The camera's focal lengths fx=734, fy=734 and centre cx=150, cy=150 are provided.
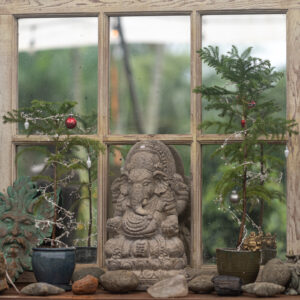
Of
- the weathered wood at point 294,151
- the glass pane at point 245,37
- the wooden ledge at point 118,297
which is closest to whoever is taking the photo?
the wooden ledge at point 118,297

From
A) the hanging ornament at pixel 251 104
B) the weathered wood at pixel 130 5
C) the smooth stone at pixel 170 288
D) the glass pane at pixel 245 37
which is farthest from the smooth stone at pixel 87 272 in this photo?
the weathered wood at pixel 130 5

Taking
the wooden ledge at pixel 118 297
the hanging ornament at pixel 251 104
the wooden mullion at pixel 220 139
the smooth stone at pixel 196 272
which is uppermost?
the hanging ornament at pixel 251 104

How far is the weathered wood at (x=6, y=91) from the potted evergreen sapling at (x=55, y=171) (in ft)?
0.26

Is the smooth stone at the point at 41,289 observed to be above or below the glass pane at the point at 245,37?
below

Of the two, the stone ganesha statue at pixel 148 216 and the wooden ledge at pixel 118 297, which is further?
the stone ganesha statue at pixel 148 216

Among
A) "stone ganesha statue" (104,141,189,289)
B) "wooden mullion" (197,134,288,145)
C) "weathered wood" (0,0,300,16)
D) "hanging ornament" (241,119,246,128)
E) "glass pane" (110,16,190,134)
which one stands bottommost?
"stone ganesha statue" (104,141,189,289)

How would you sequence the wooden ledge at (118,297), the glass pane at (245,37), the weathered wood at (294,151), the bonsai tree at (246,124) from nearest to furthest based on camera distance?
the wooden ledge at (118,297)
the bonsai tree at (246,124)
the weathered wood at (294,151)
the glass pane at (245,37)

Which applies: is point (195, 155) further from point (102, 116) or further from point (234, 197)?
point (102, 116)

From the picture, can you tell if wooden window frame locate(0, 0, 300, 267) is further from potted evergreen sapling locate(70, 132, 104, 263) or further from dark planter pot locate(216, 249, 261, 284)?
dark planter pot locate(216, 249, 261, 284)

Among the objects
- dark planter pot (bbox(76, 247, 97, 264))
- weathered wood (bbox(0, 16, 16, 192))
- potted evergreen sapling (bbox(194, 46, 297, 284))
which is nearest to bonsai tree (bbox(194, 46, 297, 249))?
potted evergreen sapling (bbox(194, 46, 297, 284))

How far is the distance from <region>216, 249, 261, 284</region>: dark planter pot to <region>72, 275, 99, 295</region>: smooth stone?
62 cm

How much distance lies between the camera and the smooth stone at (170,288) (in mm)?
3324

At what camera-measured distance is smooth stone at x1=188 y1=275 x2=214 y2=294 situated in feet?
11.3

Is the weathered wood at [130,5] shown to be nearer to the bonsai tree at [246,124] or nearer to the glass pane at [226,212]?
the bonsai tree at [246,124]
